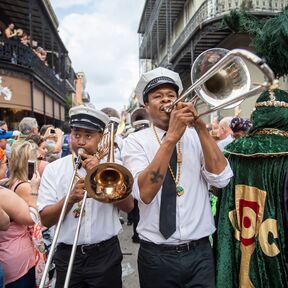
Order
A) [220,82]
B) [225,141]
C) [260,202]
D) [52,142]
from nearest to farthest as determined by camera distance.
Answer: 1. [220,82]
2. [260,202]
3. [225,141]
4. [52,142]

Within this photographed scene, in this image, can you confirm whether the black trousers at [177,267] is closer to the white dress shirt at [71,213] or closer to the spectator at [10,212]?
the white dress shirt at [71,213]

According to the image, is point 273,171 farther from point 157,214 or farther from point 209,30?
point 209,30

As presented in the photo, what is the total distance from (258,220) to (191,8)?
836 inches

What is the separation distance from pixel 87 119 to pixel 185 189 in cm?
85

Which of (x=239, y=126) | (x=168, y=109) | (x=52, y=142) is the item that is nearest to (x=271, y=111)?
(x=168, y=109)

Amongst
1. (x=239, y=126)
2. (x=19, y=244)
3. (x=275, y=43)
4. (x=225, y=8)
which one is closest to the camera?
(x=275, y=43)

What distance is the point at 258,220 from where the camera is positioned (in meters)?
2.48

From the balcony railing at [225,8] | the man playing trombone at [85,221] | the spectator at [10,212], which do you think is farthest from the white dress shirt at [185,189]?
the balcony railing at [225,8]

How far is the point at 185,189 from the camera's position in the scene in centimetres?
232

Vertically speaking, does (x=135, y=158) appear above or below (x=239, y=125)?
below

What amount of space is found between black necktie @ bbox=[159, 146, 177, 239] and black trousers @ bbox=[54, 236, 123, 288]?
59cm

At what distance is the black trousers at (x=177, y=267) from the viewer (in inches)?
86.5

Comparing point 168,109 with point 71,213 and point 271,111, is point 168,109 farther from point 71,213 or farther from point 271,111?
point 71,213

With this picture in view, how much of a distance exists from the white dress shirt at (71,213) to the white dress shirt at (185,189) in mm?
366
